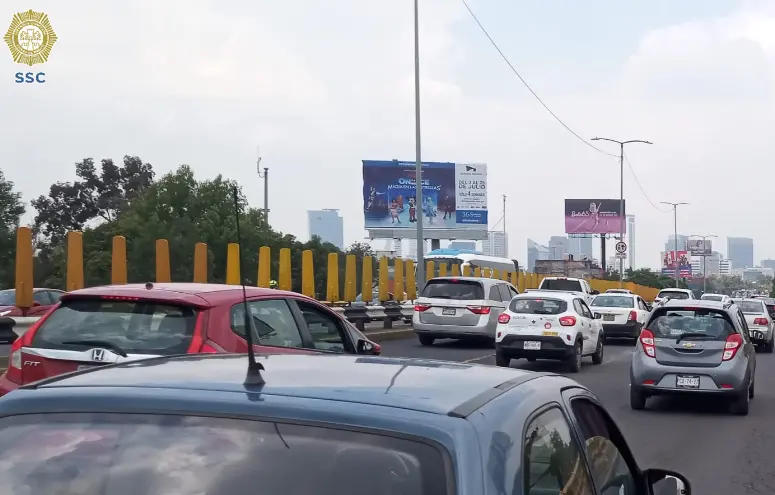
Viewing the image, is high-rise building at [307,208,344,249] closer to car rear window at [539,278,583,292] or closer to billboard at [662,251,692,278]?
billboard at [662,251,692,278]

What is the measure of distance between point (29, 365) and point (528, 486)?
5.46 metres

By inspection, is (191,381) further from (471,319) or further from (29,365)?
(471,319)

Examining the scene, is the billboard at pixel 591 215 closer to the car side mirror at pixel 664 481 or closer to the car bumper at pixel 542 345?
the car bumper at pixel 542 345

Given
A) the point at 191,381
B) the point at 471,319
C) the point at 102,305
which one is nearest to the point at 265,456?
the point at 191,381

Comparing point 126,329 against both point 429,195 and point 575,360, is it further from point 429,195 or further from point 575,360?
point 429,195

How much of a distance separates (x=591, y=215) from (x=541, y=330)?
8000 centimetres

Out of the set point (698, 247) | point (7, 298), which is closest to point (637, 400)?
Answer: point (7, 298)

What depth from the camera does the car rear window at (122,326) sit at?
7113 millimetres

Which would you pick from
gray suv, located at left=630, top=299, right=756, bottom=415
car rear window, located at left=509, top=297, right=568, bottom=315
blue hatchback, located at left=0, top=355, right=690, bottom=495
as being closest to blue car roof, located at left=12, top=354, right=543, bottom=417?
blue hatchback, located at left=0, top=355, right=690, bottom=495

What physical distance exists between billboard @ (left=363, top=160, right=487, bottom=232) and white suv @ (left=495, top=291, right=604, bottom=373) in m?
45.4

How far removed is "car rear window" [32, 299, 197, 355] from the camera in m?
7.11

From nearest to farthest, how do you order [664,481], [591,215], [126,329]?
[664,481] < [126,329] < [591,215]

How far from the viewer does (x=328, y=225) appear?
190125 millimetres

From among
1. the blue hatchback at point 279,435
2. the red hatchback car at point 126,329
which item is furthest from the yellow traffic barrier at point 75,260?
the blue hatchback at point 279,435
